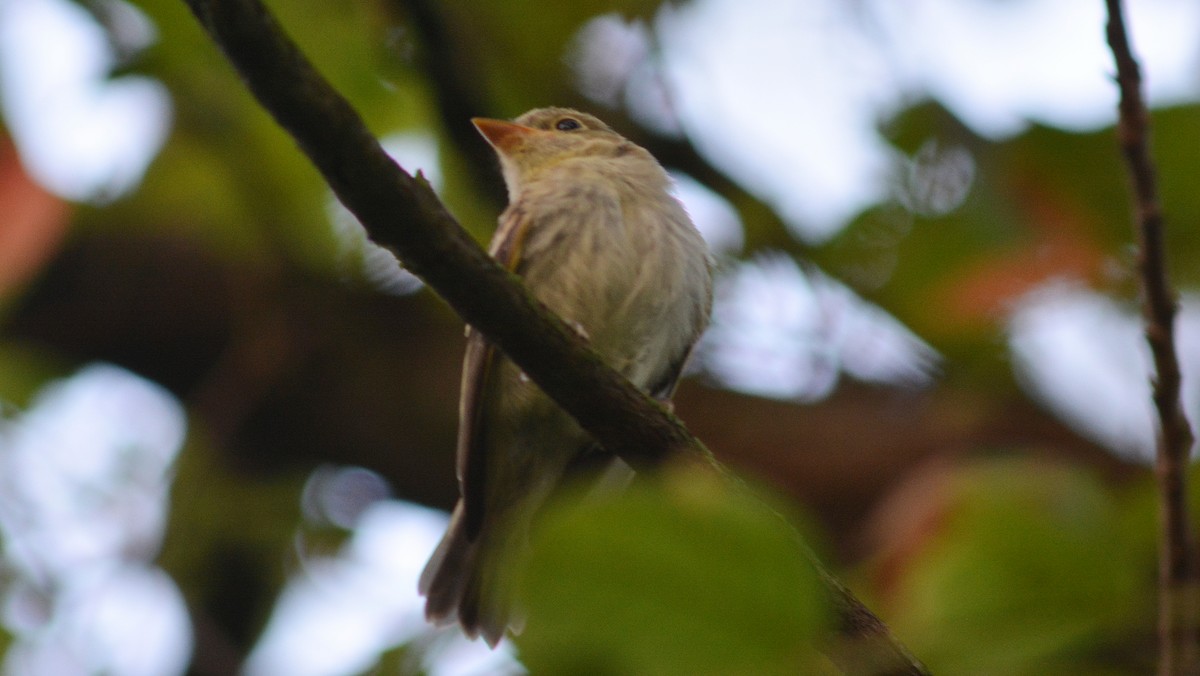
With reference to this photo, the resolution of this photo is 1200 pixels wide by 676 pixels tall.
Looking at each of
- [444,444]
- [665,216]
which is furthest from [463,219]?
[665,216]

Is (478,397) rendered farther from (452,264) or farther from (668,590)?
(668,590)

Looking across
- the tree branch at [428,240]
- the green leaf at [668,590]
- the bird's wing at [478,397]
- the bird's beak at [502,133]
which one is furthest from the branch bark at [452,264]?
the bird's beak at [502,133]

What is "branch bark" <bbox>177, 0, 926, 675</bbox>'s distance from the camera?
1.81 metres

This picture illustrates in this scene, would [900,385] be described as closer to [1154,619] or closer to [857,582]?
[857,582]

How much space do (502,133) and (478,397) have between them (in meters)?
1.27

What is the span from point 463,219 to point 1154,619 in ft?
13.3

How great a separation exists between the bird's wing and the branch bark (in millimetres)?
807

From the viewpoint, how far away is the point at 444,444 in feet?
16.9

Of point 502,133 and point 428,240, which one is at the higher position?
point 428,240

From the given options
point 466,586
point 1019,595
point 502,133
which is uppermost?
point 1019,595

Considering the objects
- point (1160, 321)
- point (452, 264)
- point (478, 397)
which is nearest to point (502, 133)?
point (478, 397)

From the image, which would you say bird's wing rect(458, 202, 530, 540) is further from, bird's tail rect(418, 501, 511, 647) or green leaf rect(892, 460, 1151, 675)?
green leaf rect(892, 460, 1151, 675)

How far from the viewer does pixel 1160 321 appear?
6.78 feet

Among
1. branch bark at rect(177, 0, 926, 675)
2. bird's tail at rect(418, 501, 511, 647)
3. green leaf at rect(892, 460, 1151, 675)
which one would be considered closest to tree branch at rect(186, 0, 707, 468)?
branch bark at rect(177, 0, 926, 675)
